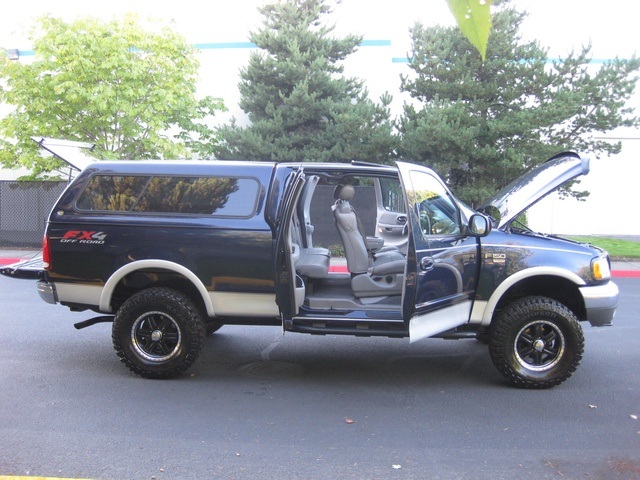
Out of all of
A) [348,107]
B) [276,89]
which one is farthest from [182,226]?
[276,89]

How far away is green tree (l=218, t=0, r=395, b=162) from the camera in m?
17.3

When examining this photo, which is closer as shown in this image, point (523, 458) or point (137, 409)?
point (523, 458)

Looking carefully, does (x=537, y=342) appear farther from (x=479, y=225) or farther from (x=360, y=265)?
(x=360, y=265)

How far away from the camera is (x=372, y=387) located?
18.8 ft

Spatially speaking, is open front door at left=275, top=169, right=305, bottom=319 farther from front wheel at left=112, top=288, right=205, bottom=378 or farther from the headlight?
the headlight

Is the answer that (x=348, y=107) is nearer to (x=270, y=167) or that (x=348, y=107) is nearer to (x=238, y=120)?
(x=238, y=120)

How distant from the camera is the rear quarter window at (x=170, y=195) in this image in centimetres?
581

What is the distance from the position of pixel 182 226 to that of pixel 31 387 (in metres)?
1.97

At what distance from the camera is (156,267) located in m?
5.71

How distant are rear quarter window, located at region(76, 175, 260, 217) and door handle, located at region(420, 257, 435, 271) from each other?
5.30 feet

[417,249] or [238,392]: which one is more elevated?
[417,249]

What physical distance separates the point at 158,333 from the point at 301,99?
43.6ft

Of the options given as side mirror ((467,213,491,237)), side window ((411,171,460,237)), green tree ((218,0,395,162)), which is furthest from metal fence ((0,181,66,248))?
side mirror ((467,213,491,237))

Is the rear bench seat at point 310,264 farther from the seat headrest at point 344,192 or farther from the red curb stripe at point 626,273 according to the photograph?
the red curb stripe at point 626,273
